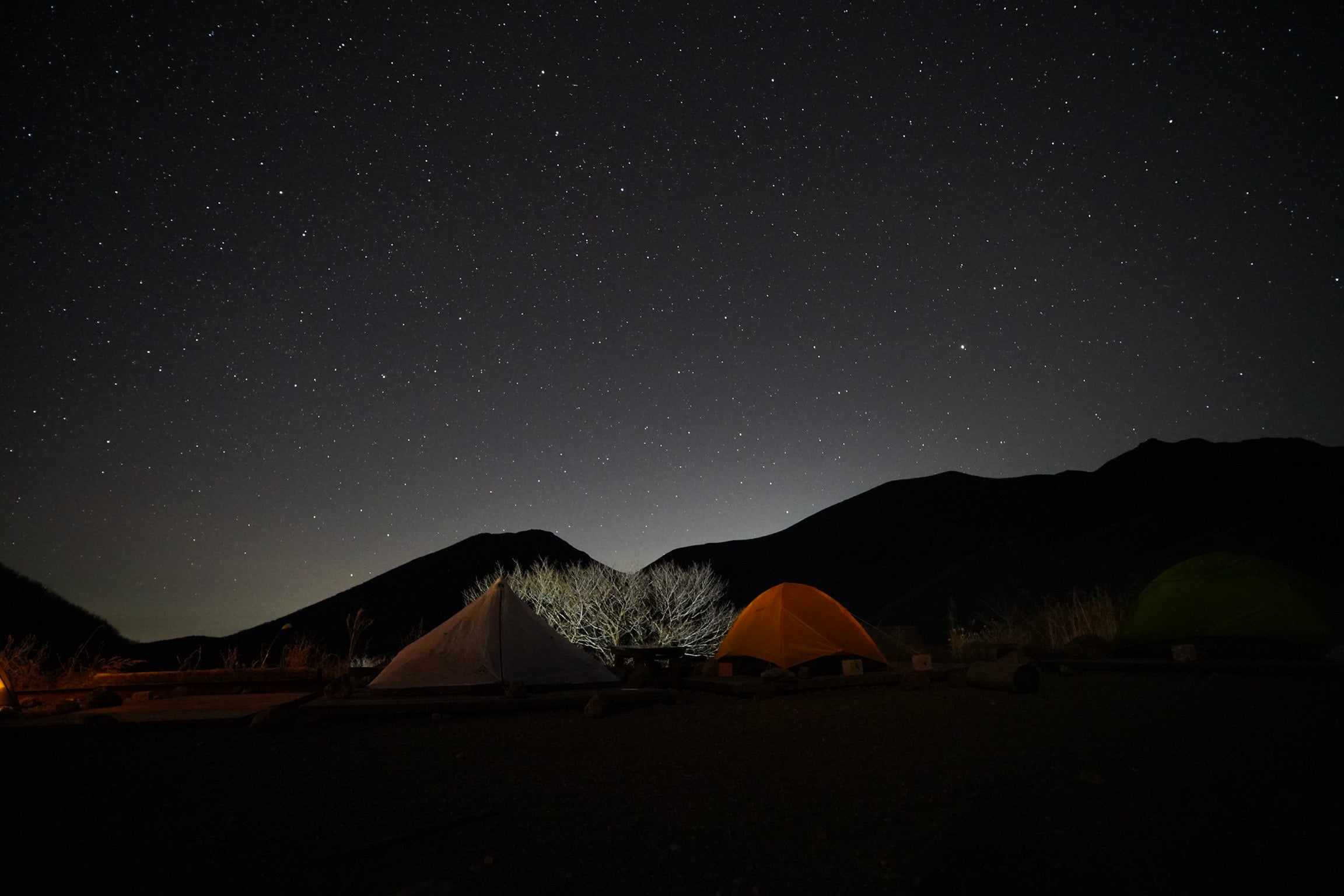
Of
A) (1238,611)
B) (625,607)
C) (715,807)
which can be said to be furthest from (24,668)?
(625,607)

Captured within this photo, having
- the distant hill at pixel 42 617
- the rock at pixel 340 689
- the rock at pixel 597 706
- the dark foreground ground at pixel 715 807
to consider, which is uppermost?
the distant hill at pixel 42 617

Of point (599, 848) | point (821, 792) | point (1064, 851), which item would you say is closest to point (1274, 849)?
point (1064, 851)

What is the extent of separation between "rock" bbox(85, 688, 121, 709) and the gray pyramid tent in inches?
129

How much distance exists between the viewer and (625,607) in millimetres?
30828

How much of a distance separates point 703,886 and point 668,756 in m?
2.68

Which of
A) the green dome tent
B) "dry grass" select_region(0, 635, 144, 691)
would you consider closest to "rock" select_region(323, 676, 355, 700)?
Answer: "dry grass" select_region(0, 635, 144, 691)

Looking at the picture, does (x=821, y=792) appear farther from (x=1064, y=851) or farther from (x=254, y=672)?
(x=254, y=672)

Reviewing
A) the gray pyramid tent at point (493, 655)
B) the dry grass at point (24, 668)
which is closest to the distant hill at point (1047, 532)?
the gray pyramid tent at point (493, 655)

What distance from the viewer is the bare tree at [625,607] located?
30062mm

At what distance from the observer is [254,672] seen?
10664 millimetres

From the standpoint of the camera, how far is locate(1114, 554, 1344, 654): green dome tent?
9.95 m

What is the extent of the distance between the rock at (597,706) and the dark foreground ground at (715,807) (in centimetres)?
80

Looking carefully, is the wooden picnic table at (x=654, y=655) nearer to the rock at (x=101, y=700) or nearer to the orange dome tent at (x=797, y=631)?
the orange dome tent at (x=797, y=631)

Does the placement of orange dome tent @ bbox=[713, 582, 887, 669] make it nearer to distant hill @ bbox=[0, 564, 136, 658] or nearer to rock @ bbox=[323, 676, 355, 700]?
rock @ bbox=[323, 676, 355, 700]
